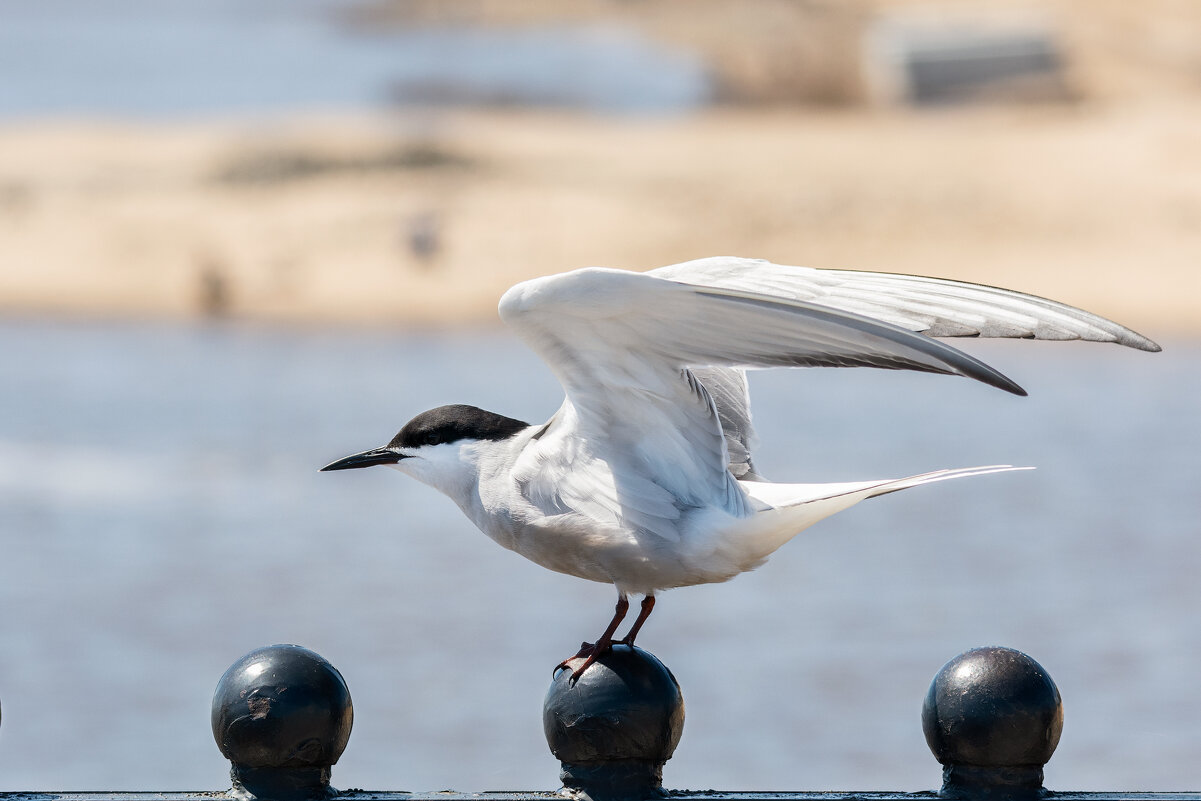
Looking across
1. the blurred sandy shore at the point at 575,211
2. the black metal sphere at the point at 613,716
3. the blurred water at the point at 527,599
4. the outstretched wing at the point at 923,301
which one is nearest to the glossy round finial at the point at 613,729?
the black metal sphere at the point at 613,716

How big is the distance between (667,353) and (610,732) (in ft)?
2.01

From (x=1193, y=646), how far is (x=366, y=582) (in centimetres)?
457

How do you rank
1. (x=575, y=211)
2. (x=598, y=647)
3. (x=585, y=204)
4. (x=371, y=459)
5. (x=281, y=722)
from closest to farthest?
(x=281, y=722) → (x=598, y=647) → (x=371, y=459) → (x=575, y=211) → (x=585, y=204)

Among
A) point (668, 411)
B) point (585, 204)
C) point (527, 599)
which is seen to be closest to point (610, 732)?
point (668, 411)

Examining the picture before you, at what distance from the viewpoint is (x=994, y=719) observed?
2.28m

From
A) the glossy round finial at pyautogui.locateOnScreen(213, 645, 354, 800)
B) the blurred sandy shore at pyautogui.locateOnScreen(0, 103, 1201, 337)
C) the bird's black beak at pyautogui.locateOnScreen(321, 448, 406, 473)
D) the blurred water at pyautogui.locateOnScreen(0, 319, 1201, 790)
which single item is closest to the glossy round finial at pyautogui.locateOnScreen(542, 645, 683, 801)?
the glossy round finial at pyautogui.locateOnScreen(213, 645, 354, 800)

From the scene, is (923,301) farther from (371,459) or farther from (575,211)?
(575,211)

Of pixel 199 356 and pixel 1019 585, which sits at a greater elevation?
pixel 1019 585

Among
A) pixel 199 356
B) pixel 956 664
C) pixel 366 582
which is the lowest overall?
pixel 199 356

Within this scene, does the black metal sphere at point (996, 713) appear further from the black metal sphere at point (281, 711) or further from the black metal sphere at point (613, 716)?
the black metal sphere at point (281, 711)

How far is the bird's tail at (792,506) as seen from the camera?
99.3 inches

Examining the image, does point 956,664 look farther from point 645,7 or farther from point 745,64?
point 645,7

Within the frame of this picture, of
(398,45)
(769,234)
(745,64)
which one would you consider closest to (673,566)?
(769,234)

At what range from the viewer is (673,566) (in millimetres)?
2635
